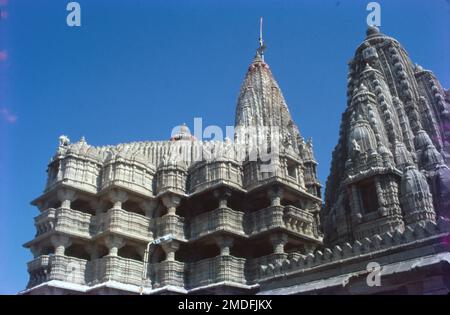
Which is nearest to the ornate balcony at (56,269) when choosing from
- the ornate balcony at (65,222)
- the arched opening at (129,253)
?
the ornate balcony at (65,222)

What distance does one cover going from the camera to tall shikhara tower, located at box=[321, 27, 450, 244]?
28.6m

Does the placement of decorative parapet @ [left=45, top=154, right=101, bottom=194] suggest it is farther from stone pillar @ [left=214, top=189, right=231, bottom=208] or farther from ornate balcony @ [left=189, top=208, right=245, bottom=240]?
stone pillar @ [left=214, top=189, right=231, bottom=208]

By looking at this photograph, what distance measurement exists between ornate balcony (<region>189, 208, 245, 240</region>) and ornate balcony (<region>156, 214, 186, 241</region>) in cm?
72

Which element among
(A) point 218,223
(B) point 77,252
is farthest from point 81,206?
(A) point 218,223

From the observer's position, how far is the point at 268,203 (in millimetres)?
33062

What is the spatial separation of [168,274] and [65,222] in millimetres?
7107

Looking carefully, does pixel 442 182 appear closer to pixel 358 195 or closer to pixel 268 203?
pixel 358 195

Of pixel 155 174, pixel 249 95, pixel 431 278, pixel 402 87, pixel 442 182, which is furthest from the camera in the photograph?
pixel 249 95

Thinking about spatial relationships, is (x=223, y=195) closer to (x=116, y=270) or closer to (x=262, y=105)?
(x=116, y=270)

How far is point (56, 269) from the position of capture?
2870 centimetres

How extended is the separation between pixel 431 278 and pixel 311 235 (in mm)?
11700

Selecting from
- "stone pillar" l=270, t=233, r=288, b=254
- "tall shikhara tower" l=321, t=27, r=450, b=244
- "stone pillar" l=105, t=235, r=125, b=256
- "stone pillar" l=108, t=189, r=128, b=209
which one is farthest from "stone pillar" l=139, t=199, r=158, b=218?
"tall shikhara tower" l=321, t=27, r=450, b=244

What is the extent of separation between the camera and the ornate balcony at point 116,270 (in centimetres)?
2916
